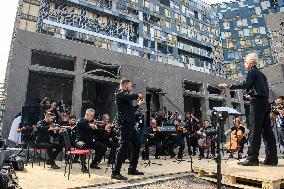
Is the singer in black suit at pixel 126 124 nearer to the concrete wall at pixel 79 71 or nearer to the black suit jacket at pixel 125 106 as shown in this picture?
the black suit jacket at pixel 125 106

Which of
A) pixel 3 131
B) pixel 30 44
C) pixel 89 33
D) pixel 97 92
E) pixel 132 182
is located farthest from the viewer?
pixel 89 33

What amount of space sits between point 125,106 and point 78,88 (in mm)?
6690

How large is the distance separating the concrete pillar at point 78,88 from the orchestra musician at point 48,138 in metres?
3.54

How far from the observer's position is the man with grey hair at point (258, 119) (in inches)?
198

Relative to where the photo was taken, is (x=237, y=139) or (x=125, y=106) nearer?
(x=125, y=106)

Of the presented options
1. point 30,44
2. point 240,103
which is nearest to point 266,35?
point 240,103

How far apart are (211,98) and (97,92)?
8203 millimetres

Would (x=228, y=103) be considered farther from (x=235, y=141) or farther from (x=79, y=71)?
(x=79, y=71)

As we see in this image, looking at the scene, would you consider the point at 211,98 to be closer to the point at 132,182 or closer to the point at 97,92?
the point at 97,92

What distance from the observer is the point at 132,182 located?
15.8 ft

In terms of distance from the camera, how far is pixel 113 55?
522 inches

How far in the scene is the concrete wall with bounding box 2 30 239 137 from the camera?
9805mm

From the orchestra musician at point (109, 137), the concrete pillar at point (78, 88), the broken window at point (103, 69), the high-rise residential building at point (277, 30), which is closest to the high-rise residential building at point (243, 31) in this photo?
the high-rise residential building at point (277, 30)

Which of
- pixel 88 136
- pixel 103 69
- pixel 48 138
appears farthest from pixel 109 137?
pixel 103 69
